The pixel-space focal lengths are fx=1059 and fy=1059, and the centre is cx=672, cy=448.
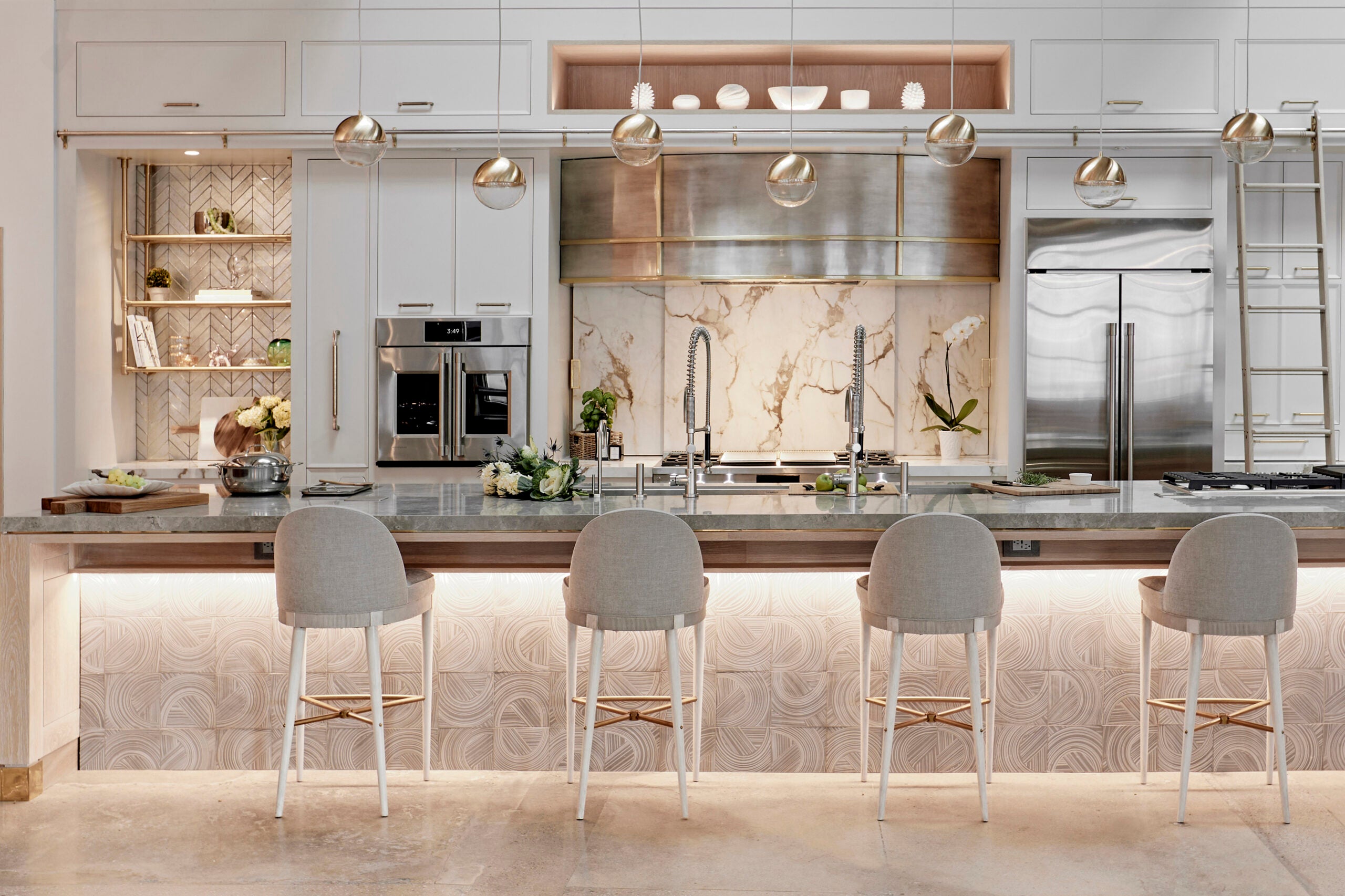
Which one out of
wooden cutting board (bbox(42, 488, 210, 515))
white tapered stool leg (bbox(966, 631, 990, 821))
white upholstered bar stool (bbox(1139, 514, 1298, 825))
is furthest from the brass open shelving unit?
white upholstered bar stool (bbox(1139, 514, 1298, 825))

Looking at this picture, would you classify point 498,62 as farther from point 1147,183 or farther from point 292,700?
point 292,700

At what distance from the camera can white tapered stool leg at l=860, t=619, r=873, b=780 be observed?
3152 mm

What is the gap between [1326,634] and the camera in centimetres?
333

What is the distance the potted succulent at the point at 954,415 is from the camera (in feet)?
17.4

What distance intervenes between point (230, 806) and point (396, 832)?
568 mm

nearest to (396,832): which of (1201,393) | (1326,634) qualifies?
(1326,634)

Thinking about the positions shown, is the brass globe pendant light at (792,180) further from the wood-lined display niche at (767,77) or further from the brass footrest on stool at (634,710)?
the wood-lined display niche at (767,77)

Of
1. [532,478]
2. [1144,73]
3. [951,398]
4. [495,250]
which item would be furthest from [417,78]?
[1144,73]

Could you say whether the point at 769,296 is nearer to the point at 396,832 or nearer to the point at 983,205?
the point at 983,205

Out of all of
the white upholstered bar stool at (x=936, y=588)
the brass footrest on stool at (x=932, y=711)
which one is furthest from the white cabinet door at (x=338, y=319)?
the white upholstered bar stool at (x=936, y=588)

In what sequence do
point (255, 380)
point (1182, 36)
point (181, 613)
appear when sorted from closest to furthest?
1. point (181, 613)
2. point (1182, 36)
3. point (255, 380)

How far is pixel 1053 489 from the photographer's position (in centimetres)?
348

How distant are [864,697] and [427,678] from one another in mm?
1313

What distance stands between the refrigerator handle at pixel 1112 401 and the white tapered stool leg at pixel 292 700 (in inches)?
148
